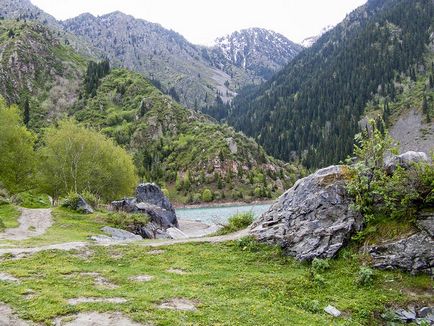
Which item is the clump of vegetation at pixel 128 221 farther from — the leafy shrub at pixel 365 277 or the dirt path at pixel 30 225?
the leafy shrub at pixel 365 277

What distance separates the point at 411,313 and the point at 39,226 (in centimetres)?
3463

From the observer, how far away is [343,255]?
21.8 m

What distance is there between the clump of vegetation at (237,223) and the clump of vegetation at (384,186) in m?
8.92

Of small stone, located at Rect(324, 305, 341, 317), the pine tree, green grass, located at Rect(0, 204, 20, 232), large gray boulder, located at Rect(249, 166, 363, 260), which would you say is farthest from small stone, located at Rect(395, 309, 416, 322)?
the pine tree

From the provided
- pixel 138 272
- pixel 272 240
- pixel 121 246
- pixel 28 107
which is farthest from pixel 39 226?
pixel 28 107

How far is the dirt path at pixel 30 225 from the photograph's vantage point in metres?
35.3

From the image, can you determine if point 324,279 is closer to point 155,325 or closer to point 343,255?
point 343,255

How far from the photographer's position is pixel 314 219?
24172 mm

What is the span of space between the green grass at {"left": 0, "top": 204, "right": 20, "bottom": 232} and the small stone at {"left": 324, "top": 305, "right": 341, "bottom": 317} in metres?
31.4

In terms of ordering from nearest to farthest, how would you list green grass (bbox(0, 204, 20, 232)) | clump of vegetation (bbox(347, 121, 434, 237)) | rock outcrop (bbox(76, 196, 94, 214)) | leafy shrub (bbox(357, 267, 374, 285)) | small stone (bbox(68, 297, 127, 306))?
1. small stone (bbox(68, 297, 127, 306))
2. leafy shrub (bbox(357, 267, 374, 285))
3. clump of vegetation (bbox(347, 121, 434, 237))
4. green grass (bbox(0, 204, 20, 232))
5. rock outcrop (bbox(76, 196, 94, 214))

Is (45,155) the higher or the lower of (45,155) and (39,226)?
the higher

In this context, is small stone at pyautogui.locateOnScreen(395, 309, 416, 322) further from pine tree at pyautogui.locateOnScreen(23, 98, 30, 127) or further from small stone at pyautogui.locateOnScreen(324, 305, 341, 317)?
pine tree at pyautogui.locateOnScreen(23, 98, 30, 127)

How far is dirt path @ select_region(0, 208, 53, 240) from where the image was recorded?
116ft

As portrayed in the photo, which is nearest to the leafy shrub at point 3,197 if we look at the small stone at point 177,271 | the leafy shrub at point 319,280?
the small stone at point 177,271
